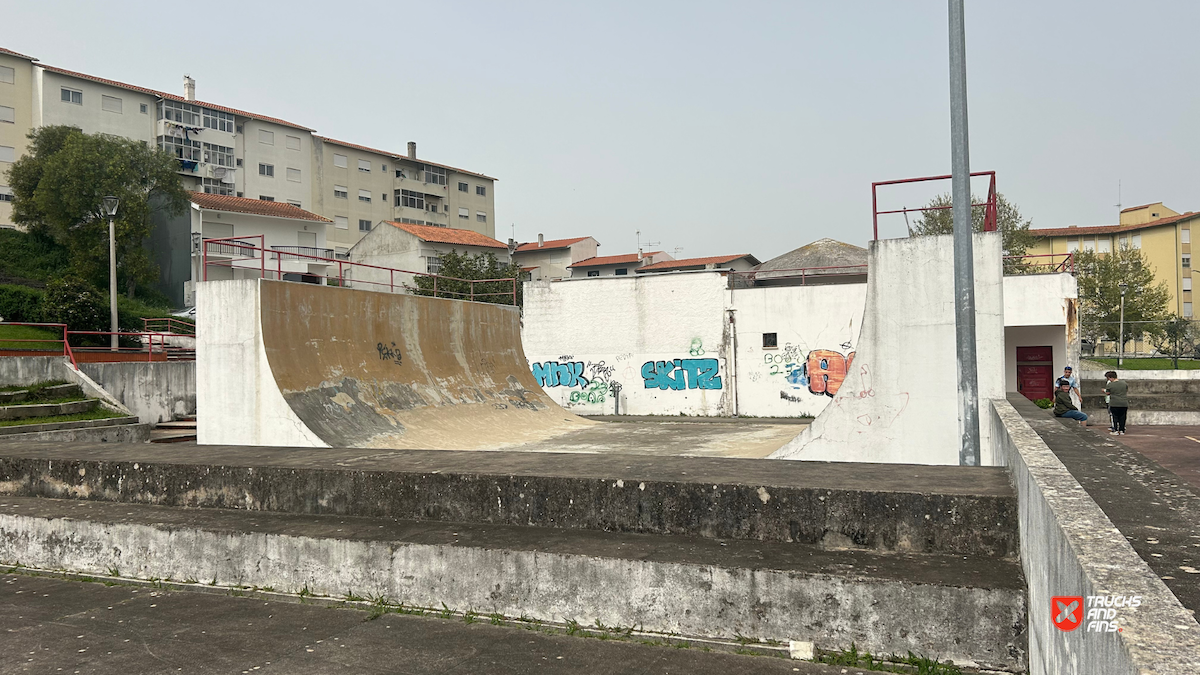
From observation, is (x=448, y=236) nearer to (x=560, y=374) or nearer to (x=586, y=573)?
(x=560, y=374)

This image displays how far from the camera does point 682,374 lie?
2270 centimetres

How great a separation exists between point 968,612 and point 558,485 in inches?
93.0

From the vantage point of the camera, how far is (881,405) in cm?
980

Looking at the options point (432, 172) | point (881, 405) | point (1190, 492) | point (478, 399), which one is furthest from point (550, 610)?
point (432, 172)

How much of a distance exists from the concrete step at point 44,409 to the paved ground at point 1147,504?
55.8ft

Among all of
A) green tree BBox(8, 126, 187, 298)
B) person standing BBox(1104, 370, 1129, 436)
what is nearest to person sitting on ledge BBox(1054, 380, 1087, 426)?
person standing BBox(1104, 370, 1129, 436)

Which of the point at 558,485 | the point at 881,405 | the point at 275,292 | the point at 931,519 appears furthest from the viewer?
the point at 275,292

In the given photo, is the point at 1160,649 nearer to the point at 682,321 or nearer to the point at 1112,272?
the point at 682,321

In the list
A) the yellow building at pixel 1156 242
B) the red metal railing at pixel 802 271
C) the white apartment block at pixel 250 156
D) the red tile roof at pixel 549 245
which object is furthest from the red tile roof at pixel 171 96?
the yellow building at pixel 1156 242

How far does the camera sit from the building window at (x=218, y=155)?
48.0 metres

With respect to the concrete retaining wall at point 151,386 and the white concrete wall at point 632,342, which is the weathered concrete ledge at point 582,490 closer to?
the concrete retaining wall at point 151,386

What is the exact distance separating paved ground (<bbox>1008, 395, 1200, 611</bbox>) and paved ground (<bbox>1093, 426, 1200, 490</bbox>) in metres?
7.08

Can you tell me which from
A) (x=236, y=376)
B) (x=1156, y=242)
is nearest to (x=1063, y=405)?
(x=236, y=376)

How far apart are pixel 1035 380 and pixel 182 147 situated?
1801 inches
